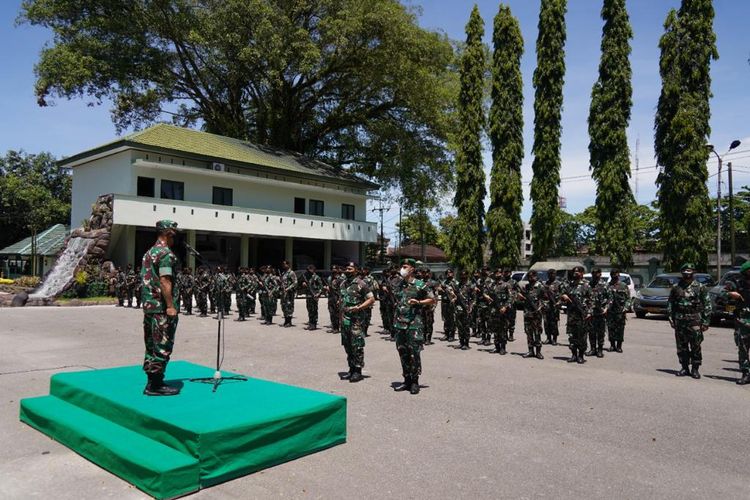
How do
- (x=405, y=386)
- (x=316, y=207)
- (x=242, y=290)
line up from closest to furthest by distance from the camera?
(x=405, y=386) < (x=242, y=290) < (x=316, y=207)

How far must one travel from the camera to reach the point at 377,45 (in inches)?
1394

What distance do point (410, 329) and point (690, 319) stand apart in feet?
16.5

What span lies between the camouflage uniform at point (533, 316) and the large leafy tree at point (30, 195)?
4143cm

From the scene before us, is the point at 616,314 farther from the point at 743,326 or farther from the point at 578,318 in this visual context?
Answer: the point at 743,326

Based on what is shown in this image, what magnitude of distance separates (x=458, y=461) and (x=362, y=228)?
3524 cm

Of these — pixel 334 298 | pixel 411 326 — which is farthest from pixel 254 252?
pixel 411 326

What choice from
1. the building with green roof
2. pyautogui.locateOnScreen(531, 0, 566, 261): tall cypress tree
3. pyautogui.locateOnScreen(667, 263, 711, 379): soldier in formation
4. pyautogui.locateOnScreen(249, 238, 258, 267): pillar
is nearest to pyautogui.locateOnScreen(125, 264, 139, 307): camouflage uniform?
the building with green roof

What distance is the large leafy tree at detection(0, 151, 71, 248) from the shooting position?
44.0 m

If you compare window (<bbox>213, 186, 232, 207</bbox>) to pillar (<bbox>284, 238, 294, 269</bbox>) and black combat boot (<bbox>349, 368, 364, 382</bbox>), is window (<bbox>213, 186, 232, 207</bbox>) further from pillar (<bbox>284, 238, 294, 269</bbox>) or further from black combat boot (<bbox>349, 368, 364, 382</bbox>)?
black combat boot (<bbox>349, 368, 364, 382</bbox>)

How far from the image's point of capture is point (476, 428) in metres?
6.50

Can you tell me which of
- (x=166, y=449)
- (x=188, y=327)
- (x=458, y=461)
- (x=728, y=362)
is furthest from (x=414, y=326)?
→ (x=188, y=327)

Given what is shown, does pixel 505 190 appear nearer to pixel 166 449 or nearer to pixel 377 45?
pixel 377 45

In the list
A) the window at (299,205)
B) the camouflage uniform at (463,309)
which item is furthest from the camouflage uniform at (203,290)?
the window at (299,205)

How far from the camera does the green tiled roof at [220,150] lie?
30.3m
